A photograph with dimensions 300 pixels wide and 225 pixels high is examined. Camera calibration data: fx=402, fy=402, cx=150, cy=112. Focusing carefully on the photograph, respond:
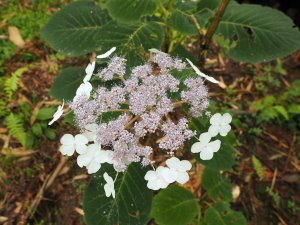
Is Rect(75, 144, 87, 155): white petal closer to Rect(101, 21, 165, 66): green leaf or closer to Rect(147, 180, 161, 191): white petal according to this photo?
Rect(147, 180, 161, 191): white petal

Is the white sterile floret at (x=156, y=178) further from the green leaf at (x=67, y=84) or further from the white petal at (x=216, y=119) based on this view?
the green leaf at (x=67, y=84)

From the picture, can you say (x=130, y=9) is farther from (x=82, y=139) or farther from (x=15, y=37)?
(x=15, y=37)

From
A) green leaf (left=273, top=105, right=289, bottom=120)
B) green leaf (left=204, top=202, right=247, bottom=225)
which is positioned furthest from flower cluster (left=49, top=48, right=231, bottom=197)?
green leaf (left=273, top=105, right=289, bottom=120)

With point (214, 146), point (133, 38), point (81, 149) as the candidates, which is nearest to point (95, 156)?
point (81, 149)

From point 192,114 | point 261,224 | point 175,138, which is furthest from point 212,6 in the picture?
point 261,224

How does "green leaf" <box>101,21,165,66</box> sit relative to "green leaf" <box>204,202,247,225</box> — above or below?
above
